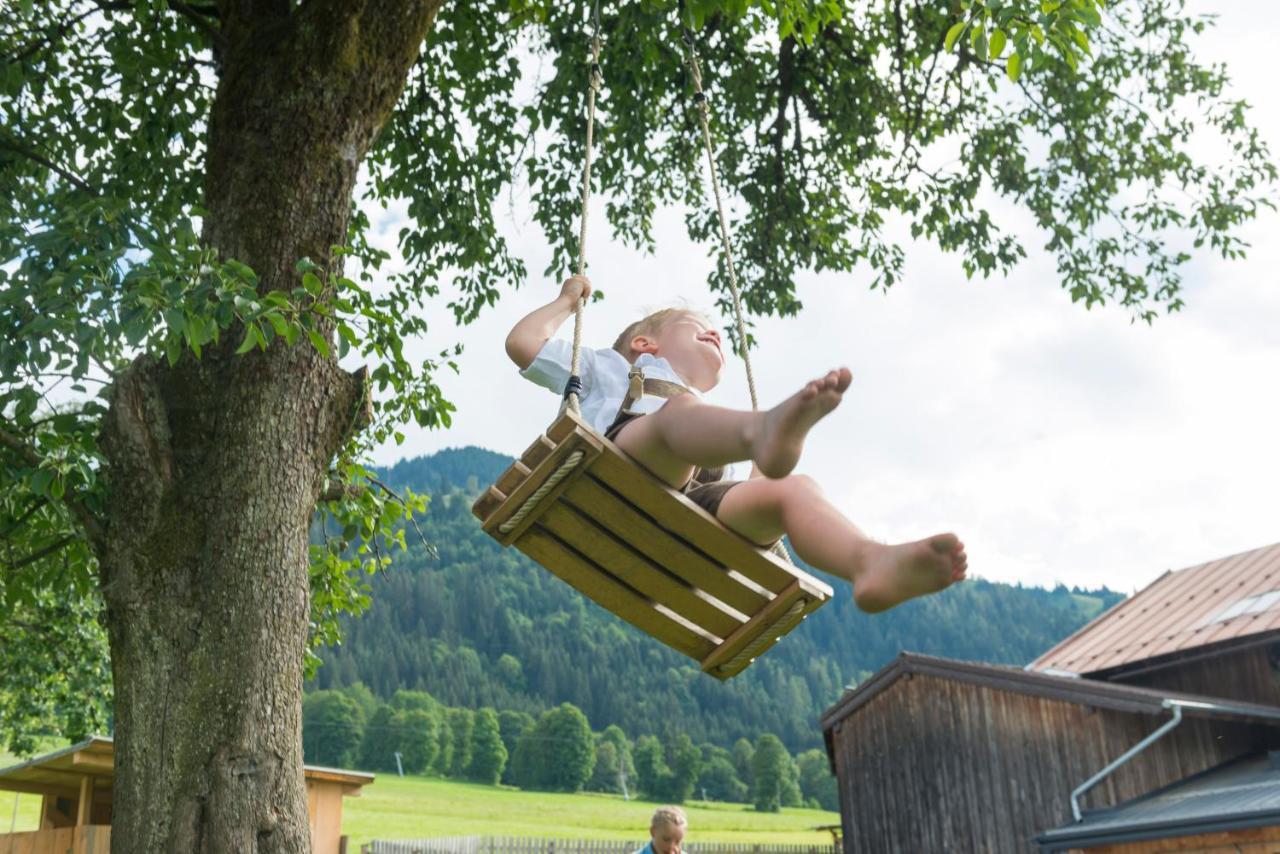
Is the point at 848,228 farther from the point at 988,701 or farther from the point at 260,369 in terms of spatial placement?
the point at 988,701

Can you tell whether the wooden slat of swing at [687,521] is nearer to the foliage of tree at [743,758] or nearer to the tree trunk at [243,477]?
the tree trunk at [243,477]

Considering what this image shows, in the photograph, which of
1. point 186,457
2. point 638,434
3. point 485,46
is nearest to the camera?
point 638,434

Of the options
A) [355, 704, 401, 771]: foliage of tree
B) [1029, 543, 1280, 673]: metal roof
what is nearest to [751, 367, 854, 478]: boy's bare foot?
[1029, 543, 1280, 673]: metal roof

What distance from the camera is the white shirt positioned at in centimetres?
438

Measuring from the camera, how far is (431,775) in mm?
88750

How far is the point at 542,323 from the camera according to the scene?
181 inches

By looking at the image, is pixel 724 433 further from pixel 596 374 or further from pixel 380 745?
pixel 380 745

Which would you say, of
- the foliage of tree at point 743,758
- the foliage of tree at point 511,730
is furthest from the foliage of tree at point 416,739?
the foliage of tree at point 743,758

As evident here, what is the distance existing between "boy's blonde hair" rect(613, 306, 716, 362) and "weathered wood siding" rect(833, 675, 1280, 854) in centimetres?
1501

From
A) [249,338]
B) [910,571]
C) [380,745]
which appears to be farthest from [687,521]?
[380,745]

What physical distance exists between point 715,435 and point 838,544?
0.51m

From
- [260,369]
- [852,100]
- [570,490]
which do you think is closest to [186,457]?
[260,369]

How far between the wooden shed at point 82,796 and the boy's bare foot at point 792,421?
838cm

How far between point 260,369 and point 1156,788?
628 inches
